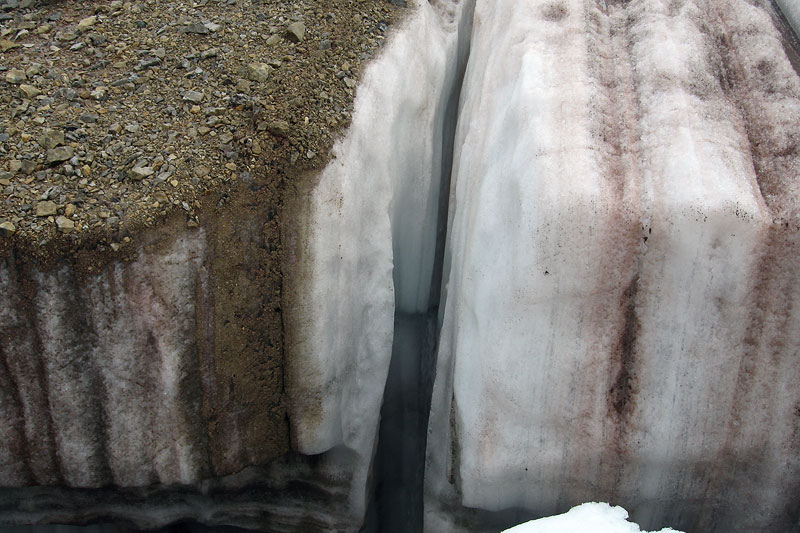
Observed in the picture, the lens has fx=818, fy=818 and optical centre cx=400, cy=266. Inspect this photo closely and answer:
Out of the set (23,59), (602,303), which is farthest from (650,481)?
(23,59)

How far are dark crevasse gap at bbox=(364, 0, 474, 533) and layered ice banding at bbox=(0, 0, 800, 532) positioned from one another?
0.72ft

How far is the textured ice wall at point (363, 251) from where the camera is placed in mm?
2184

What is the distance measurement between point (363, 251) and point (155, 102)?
2.26 feet

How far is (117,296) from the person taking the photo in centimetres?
200

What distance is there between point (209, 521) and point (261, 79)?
1313mm

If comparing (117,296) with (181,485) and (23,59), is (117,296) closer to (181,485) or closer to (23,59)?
(181,485)

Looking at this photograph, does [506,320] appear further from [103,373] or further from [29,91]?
[29,91]

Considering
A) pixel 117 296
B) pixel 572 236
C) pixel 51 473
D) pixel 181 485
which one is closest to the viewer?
pixel 572 236

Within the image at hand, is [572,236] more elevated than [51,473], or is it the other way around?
[572,236]

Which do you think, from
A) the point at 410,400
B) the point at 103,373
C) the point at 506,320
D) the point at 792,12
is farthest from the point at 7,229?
the point at 792,12

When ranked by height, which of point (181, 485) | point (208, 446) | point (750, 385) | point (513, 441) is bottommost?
point (181, 485)

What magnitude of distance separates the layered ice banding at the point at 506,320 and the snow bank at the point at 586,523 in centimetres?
18

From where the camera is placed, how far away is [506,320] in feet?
6.46

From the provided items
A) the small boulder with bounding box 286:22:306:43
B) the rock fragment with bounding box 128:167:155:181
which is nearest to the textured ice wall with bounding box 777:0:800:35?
the small boulder with bounding box 286:22:306:43
